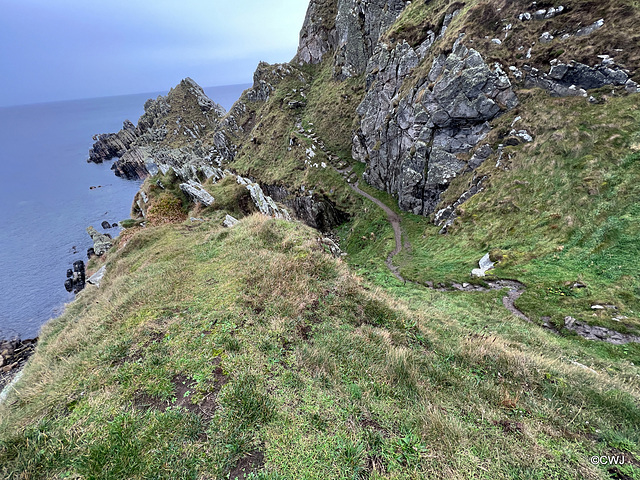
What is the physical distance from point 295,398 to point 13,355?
46072 millimetres

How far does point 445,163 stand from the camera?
42500 mm

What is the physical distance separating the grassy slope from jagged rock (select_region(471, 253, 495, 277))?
522 inches

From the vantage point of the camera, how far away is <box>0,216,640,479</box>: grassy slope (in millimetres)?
5270

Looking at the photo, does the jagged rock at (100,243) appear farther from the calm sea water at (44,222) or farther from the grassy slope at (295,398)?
the grassy slope at (295,398)

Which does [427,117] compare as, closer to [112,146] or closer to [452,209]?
[452,209]

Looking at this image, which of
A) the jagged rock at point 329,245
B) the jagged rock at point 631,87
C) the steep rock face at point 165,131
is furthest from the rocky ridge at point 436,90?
the steep rock face at point 165,131

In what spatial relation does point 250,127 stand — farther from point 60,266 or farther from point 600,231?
point 600,231

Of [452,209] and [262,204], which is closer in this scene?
[262,204]

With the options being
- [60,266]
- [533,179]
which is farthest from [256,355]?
[60,266]

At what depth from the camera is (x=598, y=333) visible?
52.2 ft

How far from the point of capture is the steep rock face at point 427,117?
38.5 meters

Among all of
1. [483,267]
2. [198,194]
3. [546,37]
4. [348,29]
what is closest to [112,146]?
[348,29]

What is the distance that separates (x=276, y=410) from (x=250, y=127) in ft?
389

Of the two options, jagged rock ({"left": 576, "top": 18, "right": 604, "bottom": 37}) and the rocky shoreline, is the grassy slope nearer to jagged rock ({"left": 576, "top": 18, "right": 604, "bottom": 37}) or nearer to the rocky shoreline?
the rocky shoreline
